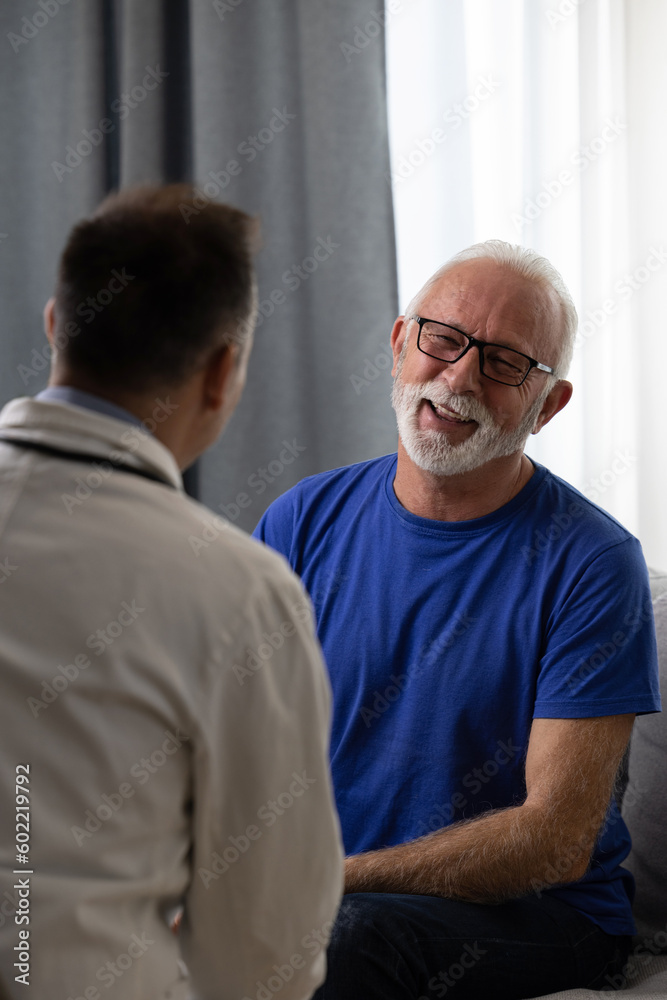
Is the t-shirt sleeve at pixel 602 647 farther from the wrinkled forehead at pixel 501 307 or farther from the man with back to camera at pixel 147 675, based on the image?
the man with back to camera at pixel 147 675

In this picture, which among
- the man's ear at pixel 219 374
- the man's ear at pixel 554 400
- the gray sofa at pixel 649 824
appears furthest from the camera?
the man's ear at pixel 554 400

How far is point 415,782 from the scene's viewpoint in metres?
1.39

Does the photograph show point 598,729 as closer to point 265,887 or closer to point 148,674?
point 265,887

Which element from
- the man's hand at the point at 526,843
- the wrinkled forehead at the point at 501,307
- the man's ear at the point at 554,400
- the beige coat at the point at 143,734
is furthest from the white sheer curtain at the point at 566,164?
the beige coat at the point at 143,734

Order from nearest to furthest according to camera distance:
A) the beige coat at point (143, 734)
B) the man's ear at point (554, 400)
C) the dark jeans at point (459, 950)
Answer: the beige coat at point (143, 734), the dark jeans at point (459, 950), the man's ear at point (554, 400)

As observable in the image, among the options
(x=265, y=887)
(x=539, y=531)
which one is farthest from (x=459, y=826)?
(x=265, y=887)

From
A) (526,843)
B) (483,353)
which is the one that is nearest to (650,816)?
(526,843)

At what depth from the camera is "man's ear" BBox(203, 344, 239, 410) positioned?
770 millimetres

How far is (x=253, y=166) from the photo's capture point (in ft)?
7.34

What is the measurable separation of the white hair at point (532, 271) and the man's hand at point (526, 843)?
651 mm

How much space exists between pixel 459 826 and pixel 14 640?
0.84 m

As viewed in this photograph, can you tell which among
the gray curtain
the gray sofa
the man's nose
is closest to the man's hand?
the gray sofa

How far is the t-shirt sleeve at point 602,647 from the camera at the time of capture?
50.8 inches

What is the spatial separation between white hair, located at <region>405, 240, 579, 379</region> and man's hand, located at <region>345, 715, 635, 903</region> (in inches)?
25.6
